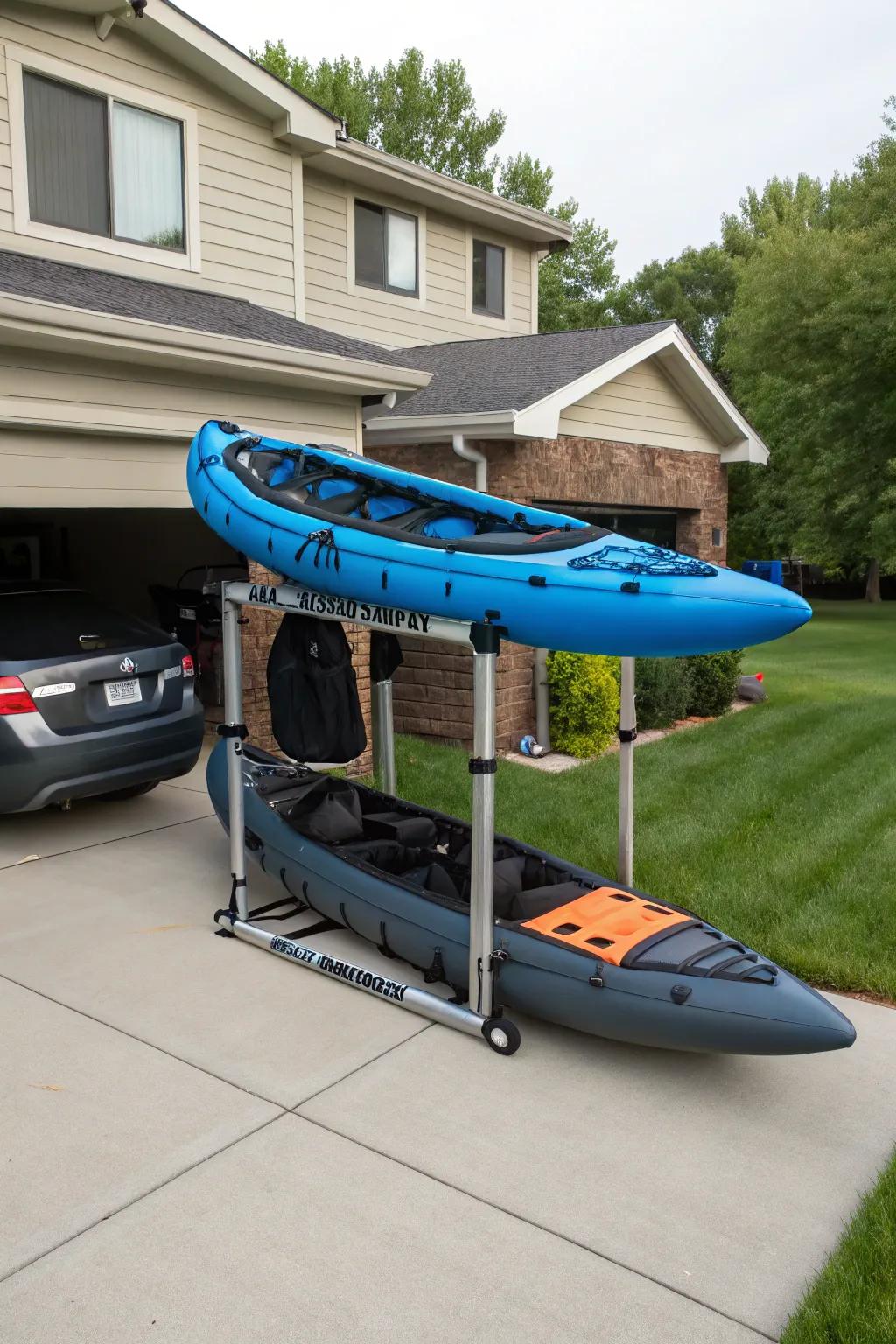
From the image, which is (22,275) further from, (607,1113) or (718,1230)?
(718,1230)

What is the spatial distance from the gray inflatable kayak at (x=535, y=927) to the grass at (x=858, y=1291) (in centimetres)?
65

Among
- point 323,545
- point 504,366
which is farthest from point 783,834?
point 504,366

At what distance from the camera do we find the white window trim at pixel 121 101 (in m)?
8.66

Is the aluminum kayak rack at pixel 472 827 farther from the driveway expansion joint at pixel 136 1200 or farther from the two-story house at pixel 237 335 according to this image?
the two-story house at pixel 237 335

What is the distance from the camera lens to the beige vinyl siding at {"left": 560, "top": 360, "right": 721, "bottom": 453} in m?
11.1

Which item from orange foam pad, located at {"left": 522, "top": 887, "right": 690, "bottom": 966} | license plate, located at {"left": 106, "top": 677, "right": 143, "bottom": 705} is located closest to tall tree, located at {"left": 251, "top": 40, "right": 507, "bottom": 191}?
license plate, located at {"left": 106, "top": 677, "right": 143, "bottom": 705}

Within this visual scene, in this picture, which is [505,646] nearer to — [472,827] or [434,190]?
[472,827]

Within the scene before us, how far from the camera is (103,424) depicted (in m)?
7.25

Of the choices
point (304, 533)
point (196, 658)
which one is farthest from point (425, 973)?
point (196, 658)

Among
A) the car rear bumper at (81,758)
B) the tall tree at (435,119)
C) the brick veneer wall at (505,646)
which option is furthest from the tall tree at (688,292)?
the car rear bumper at (81,758)

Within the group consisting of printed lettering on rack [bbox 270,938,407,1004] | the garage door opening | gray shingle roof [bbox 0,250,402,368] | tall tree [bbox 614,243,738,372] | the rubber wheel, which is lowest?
printed lettering on rack [bbox 270,938,407,1004]

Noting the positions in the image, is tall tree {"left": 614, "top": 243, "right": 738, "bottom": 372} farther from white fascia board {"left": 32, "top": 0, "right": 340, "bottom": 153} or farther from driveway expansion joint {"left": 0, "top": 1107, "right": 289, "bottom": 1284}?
driveway expansion joint {"left": 0, "top": 1107, "right": 289, "bottom": 1284}

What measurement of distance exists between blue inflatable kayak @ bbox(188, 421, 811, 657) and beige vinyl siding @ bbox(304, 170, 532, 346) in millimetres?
7478

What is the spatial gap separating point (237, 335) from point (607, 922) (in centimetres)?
530
